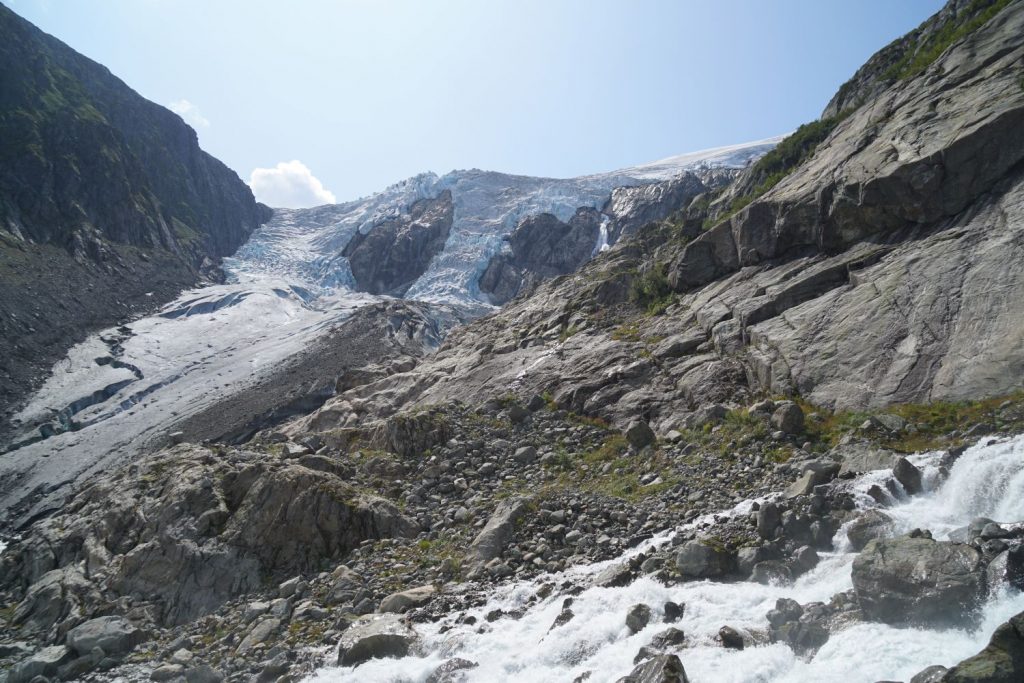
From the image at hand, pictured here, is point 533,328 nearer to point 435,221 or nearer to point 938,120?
point 938,120

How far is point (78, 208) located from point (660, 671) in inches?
5650

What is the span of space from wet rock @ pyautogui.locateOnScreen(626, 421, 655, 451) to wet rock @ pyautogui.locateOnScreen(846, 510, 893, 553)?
32.4ft

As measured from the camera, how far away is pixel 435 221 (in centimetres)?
16038

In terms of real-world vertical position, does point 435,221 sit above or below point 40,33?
below

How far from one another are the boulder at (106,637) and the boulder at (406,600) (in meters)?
7.43

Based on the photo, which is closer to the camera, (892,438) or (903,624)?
(903,624)

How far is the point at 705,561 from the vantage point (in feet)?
42.2

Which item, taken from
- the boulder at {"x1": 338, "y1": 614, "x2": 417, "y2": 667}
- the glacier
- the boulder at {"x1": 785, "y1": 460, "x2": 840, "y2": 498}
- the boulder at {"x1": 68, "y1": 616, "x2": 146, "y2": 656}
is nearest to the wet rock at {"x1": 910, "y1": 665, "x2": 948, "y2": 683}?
the boulder at {"x1": 785, "y1": 460, "x2": 840, "y2": 498}

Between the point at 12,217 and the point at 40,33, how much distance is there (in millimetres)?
73282

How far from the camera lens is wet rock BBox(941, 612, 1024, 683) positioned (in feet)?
24.6

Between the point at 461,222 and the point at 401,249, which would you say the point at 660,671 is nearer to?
the point at 461,222

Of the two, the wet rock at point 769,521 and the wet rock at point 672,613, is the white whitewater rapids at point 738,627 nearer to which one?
the wet rock at point 672,613

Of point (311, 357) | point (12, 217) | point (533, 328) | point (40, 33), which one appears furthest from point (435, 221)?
point (533, 328)

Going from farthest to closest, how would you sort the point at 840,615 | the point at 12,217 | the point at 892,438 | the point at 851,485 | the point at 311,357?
1. the point at 12,217
2. the point at 311,357
3. the point at 892,438
4. the point at 851,485
5. the point at 840,615
